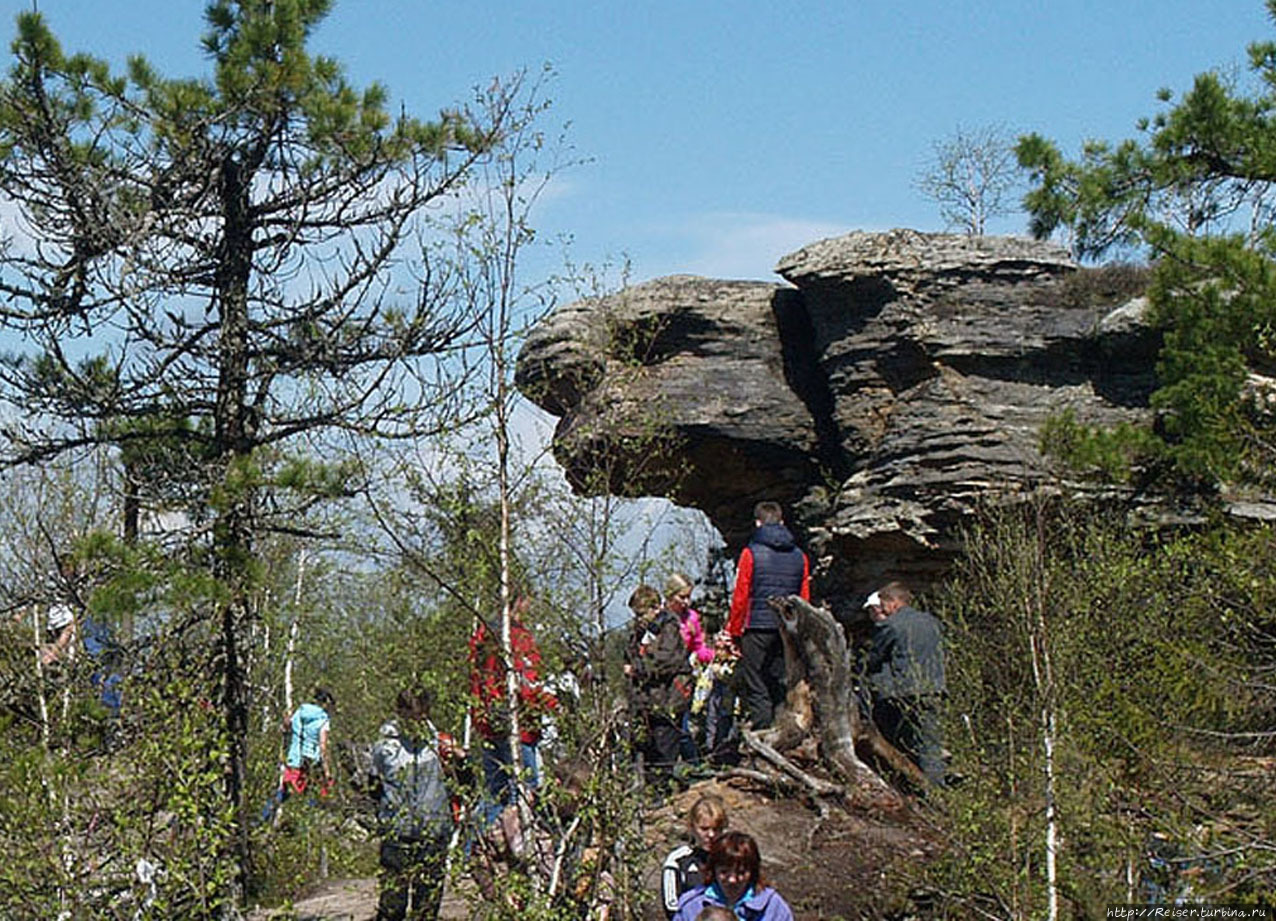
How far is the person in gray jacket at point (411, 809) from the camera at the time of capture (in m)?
7.72

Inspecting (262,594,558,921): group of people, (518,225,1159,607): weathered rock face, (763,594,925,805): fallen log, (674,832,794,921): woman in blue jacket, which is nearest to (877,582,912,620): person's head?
(763,594,925,805): fallen log

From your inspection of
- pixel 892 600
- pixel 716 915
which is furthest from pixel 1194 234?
pixel 716 915

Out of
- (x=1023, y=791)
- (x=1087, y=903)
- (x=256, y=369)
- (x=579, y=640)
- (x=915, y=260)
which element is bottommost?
(x=1087, y=903)

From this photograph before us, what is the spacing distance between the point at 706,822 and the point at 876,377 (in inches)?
428

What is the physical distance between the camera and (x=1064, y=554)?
48.0 ft

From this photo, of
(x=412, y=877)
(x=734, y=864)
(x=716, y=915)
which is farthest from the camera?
(x=412, y=877)

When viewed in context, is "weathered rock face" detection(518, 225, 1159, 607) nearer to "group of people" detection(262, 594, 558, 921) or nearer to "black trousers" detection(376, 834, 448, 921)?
"black trousers" detection(376, 834, 448, 921)

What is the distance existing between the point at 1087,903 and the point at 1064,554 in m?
6.77

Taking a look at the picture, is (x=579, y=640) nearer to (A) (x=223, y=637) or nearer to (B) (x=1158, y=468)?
(A) (x=223, y=637)

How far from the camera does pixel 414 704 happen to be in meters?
8.18

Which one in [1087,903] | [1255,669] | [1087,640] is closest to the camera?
[1087,903]

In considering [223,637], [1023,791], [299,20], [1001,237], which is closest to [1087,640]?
[1023,791]

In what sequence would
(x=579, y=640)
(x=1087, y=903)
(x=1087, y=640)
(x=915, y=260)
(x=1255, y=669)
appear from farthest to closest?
(x=915, y=260) → (x=1087, y=640) → (x=1255, y=669) → (x=1087, y=903) → (x=579, y=640)

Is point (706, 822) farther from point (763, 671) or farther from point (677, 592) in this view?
point (763, 671)
